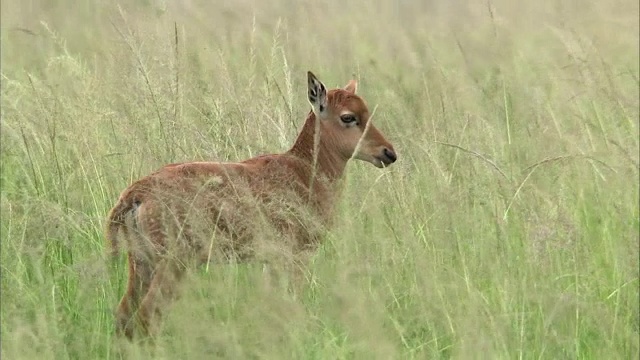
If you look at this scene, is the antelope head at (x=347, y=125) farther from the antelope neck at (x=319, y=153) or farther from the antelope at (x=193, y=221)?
the antelope at (x=193, y=221)

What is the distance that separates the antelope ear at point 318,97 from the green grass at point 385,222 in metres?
0.20

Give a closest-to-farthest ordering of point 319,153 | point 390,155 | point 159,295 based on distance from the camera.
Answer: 1. point 159,295
2. point 390,155
3. point 319,153

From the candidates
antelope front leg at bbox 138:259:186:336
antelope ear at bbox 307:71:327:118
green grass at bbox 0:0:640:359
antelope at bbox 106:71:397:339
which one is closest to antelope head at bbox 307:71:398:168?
antelope ear at bbox 307:71:327:118

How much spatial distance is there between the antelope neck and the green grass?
0.56 feet

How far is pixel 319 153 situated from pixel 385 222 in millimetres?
880

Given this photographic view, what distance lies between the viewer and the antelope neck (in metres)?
5.56

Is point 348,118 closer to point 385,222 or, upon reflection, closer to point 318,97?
point 318,97

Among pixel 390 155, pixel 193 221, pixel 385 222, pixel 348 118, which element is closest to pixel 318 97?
pixel 348 118

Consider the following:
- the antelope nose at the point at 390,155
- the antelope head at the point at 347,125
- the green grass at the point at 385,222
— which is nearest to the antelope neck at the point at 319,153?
the antelope head at the point at 347,125

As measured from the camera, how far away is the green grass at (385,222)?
4023 millimetres

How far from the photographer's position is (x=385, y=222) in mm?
4871

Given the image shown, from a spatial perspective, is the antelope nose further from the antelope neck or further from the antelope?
the antelope

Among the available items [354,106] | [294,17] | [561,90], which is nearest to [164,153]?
[354,106]

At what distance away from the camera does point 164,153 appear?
584 cm
